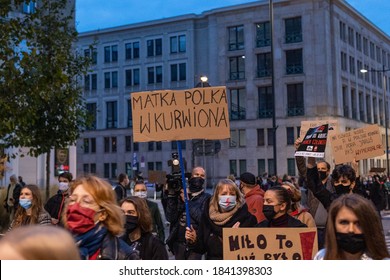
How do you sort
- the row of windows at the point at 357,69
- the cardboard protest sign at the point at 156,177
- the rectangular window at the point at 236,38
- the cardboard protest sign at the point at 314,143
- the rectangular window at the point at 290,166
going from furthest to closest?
the rectangular window at the point at 236,38 → the row of windows at the point at 357,69 → the rectangular window at the point at 290,166 → the cardboard protest sign at the point at 156,177 → the cardboard protest sign at the point at 314,143

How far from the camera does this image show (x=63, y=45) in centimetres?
1667

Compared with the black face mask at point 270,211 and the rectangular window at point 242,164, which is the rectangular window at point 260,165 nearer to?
the rectangular window at point 242,164

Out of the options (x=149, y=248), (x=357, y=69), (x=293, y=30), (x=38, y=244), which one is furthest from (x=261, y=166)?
(x=38, y=244)

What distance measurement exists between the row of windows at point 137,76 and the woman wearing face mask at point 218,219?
5114cm

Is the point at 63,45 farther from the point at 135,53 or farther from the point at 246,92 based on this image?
the point at 135,53

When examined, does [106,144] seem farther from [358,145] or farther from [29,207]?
[29,207]

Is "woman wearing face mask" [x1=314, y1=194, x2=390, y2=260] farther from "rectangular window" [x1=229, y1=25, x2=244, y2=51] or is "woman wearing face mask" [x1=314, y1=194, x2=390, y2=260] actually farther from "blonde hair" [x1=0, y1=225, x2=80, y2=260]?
"rectangular window" [x1=229, y1=25, x2=244, y2=51]

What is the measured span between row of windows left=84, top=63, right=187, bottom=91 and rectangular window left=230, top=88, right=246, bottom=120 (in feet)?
18.3

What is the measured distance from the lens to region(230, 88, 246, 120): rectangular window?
53.8 meters

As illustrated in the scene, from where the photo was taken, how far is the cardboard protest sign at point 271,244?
4.20 m

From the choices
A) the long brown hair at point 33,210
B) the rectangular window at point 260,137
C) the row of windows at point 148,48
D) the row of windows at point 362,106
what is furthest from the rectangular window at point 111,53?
the long brown hair at point 33,210
